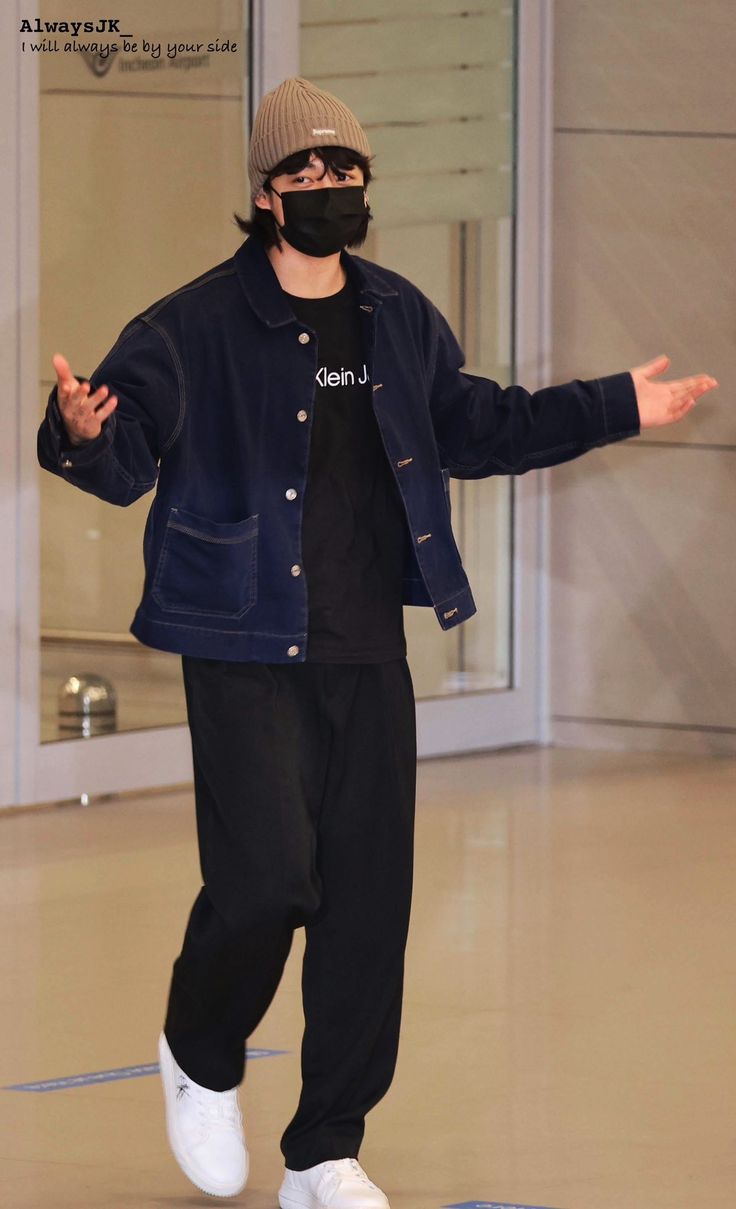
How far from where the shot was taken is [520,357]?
8.43m

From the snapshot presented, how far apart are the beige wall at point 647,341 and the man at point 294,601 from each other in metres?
4.90

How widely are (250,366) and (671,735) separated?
5.25 meters

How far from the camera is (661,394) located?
3.61 metres

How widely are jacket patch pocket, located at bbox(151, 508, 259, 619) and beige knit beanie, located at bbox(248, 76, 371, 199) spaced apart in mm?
551

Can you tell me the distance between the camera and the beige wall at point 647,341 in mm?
8219

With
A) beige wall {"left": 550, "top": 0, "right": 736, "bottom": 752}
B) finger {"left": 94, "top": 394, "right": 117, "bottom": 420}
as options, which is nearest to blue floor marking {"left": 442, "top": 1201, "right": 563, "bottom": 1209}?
finger {"left": 94, "top": 394, "right": 117, "bottom": 420}

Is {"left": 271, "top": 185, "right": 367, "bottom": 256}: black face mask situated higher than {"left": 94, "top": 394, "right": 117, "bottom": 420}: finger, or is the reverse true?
{"left": 271, "top": 185, "right": 367, "bottom": 256}: black face mask

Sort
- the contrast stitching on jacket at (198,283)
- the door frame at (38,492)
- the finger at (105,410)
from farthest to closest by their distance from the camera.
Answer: the door frame at (38,492)
the contrast stitching on jacket at (198,283)
the finger at (105,410)

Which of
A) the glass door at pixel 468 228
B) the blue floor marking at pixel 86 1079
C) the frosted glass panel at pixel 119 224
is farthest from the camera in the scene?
the glass door at pixel 468 228

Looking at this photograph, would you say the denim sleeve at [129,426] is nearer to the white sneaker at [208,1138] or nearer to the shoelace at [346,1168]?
the white sneaker at [208,1138]

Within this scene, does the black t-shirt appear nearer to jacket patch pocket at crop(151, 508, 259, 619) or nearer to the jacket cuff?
jacket patch pocket at crop(151, 508, 259, 619)

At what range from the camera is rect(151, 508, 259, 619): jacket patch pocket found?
10.8ft

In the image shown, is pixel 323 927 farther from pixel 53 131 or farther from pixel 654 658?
pixel 654 658

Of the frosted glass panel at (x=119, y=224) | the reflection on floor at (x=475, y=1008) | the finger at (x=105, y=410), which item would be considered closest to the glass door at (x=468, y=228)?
the frosted glass panel at (x=119, y=224)
